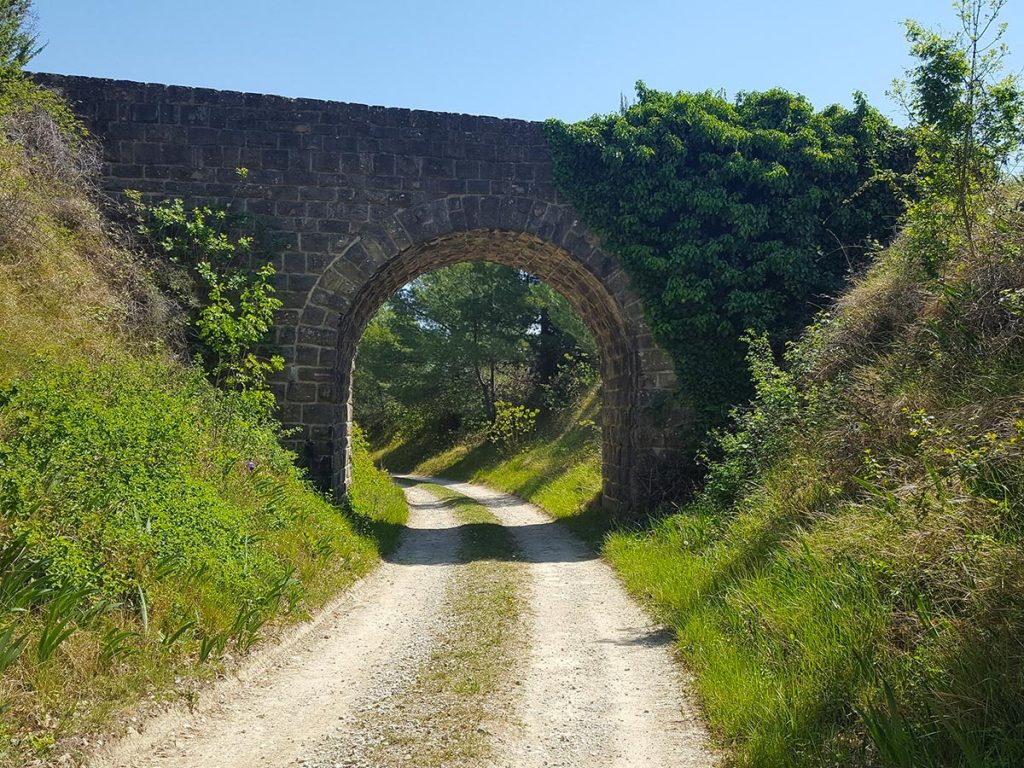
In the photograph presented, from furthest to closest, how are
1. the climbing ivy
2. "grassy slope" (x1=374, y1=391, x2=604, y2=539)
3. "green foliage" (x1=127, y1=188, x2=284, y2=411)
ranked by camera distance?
"grassy slope" (x1=374, y1=391, x2=604, y2=539) → the climbing ivy → "green foliage" (x1=127, y1=188, x2=284, y2=411)

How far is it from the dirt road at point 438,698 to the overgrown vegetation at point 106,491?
271 millimetres

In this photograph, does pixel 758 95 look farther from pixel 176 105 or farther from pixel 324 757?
pixel 324 757

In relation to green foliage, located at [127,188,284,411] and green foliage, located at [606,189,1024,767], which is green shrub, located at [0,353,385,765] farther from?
green foliage, located at [606,189,1024,767]

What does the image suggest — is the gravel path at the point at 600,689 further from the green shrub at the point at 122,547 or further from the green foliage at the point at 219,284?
the green foliage at the point at 219,284

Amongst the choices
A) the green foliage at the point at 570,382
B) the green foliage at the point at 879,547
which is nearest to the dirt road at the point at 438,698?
the green foliage at the point at 879,547

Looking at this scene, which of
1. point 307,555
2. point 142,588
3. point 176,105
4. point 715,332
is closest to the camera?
point 142,588

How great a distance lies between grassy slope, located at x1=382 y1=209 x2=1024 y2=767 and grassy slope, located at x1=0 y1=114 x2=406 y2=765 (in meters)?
3.11

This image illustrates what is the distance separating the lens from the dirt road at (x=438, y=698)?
3650 mm

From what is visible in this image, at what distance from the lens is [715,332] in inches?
436

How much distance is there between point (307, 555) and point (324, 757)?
Answer: 3554 mm

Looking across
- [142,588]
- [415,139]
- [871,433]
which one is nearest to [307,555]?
[142,588]

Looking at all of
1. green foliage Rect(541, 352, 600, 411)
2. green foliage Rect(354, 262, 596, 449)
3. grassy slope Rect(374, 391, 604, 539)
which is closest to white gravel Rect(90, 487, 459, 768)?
grassy slope Rect(374, 391, 604, 539)

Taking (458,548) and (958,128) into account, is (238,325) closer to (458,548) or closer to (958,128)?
(458,548)

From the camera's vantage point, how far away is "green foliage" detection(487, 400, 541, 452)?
2306cm
